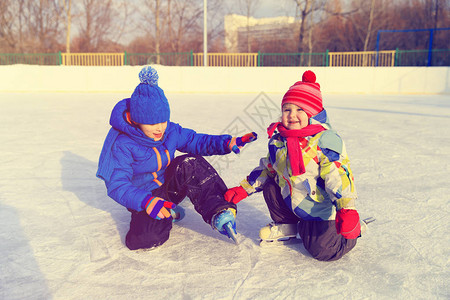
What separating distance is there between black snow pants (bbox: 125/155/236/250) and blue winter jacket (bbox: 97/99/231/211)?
0.21 ft

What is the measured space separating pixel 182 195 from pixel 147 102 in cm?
56

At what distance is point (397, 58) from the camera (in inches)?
512

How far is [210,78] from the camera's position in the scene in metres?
12.2

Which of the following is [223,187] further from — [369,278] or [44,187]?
[44,187]

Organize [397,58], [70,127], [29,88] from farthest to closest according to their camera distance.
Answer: [397,58]
[29,88]
[70,127]

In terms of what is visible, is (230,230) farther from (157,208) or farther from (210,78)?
(210,78)

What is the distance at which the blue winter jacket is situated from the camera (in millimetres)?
1653

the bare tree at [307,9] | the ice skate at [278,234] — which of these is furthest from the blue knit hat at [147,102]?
the bare tree at [307,9]

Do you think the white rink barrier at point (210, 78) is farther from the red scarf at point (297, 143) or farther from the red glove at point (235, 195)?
the red scarf at point (297, 143)

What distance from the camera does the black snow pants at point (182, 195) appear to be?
171 centimetres

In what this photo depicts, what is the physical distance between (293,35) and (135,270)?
23.0 m

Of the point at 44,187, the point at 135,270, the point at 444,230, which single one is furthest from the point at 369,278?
the point at 44,187

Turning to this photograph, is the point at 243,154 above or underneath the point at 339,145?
underneath

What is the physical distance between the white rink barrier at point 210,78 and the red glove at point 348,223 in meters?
10.8
